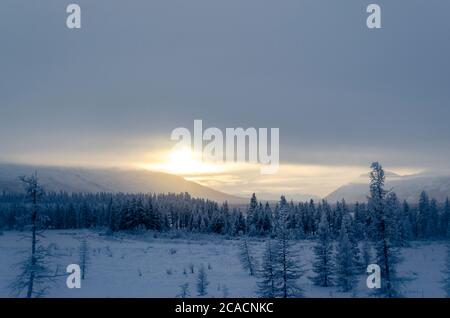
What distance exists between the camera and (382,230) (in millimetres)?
20781

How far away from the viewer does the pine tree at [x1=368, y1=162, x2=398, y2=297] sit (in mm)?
20203

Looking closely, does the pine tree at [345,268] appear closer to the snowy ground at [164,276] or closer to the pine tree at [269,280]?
the snowy ground at [164,276]

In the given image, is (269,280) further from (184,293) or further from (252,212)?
(252,212)

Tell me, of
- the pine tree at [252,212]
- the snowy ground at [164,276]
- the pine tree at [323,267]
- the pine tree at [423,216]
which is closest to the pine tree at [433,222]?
the pine tree at [423,216]

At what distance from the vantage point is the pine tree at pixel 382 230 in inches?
795

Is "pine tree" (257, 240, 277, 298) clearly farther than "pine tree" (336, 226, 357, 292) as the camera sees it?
No

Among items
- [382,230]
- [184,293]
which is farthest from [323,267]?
[184,293]

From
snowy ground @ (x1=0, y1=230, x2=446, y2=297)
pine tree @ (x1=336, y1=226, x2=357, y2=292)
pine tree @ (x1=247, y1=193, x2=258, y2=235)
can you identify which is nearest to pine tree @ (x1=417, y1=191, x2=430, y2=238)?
pine tree @ (x1=247, y1=193, x2=258, y2=235)

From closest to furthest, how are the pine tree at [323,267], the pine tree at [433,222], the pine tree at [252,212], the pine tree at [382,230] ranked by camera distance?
the pine tree at [382,230]
the pine tree at [323,267]
the pine tree at [433,222]
the pine tree at [252,212]

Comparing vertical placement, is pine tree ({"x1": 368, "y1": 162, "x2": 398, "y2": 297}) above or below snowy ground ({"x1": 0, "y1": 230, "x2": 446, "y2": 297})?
above

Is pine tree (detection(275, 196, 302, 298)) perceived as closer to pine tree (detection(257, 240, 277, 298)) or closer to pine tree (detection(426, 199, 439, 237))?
pine tree (detection(257, 240, 277, 298))

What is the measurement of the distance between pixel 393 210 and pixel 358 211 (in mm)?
87201

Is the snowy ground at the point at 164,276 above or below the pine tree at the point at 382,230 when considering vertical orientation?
below

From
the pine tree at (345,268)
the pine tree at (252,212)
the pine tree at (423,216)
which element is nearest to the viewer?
the pine tree at (345,268)
